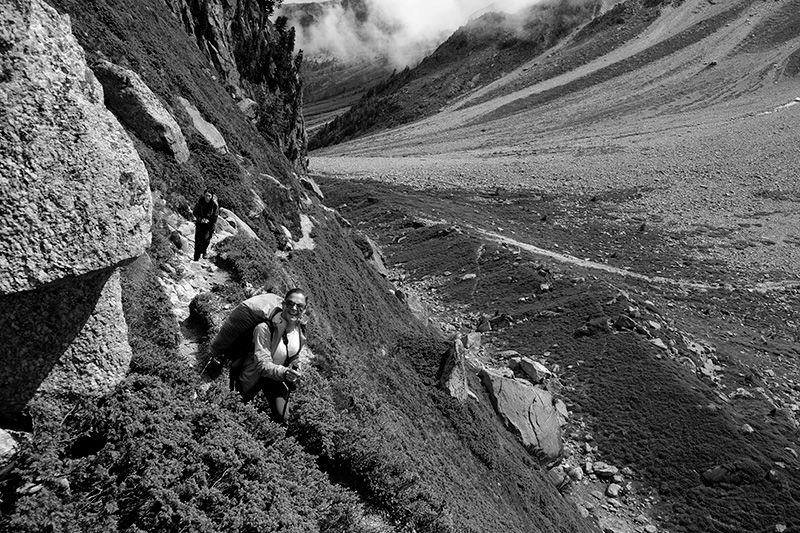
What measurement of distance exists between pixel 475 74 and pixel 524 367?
522ft

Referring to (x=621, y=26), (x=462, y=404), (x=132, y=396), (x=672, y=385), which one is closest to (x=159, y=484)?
(x=132, y=396)

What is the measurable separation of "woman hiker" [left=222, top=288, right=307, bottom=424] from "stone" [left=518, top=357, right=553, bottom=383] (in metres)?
25.3

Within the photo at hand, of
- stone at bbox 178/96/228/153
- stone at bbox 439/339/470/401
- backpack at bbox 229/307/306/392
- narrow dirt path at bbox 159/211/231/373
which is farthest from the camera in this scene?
stone at bbox 178/96/228/153

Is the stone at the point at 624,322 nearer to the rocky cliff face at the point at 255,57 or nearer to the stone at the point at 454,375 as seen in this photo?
the stone at the point at 454,375

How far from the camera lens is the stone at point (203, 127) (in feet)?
66.6

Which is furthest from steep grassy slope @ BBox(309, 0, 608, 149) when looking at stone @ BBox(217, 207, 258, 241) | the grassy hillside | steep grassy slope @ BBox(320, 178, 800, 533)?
stone @ BBox(217, 207, 258, 241)

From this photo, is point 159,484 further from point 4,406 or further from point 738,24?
point 738,24

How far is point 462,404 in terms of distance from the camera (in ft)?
61.0

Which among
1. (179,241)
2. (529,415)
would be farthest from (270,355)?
(529,415)

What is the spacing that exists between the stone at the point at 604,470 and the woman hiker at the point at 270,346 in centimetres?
2301

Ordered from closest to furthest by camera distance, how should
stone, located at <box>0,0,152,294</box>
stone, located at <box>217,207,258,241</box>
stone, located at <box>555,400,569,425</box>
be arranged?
stone, located at <box>0,0,152,294</box> → stone, located at <box>217,207,258,241</box> → stone, located at <box>555,400,569,425</box>

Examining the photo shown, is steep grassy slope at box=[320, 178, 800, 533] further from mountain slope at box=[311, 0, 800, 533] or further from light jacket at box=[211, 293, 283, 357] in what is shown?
light jacket at box=[211, 293, 283, 357]

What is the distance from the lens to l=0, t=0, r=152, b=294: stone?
4309 millimetres

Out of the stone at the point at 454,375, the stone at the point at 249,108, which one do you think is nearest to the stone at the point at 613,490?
the stone at the point at 454,375
